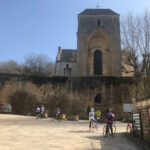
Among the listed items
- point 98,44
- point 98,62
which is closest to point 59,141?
point 98,62

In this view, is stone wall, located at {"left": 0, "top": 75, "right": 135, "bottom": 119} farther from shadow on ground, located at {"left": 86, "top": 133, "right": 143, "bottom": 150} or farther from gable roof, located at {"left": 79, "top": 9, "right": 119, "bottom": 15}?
shadow on ground, located at {"left": 86, "top": 133, "right": 143, "bottom": 150}

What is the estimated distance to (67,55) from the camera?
39250 millimetres

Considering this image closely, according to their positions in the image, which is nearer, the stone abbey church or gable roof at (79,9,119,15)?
the stone abbey church

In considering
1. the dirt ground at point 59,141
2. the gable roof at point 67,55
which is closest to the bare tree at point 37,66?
the gable roof at point 67,55

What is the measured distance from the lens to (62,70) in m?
36.5

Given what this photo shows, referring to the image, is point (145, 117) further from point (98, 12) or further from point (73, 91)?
point (98, 12)

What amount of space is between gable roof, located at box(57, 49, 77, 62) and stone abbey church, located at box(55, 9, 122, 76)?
9189 millimetres

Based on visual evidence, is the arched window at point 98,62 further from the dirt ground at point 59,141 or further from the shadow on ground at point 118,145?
the shadow on ground at point 118,145

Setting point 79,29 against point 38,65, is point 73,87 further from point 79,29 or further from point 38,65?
point 38,65

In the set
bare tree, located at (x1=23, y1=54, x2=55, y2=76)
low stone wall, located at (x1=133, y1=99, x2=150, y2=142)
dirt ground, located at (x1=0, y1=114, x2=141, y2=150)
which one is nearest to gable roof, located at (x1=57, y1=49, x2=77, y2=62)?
bare tree, located at (x1=23, y1=54, x2=55, y2=76)

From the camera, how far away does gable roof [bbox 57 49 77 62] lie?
37.4 meters

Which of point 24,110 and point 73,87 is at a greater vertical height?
point 73,87

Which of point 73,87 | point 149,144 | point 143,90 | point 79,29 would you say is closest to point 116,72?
point 73,87

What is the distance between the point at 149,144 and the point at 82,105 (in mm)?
17462
